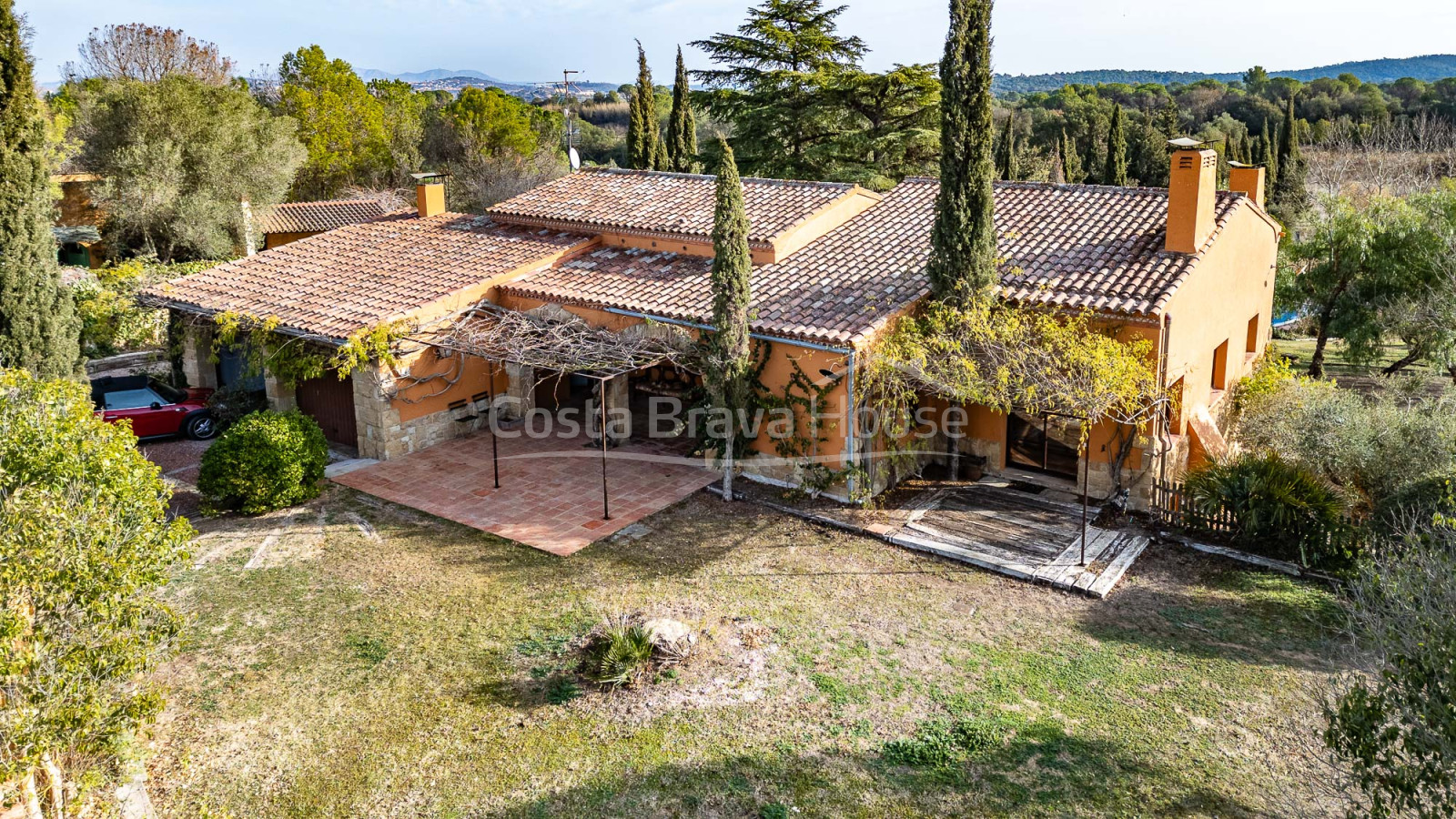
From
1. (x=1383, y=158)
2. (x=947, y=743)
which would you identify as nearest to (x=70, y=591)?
(x=947, y=743)

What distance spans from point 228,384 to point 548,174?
29.2m

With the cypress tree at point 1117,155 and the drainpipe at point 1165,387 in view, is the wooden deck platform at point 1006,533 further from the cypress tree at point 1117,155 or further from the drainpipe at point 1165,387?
the cypress tree at point 1117,155

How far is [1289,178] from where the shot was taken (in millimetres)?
39844

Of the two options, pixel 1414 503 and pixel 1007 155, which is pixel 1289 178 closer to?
pixel 1007 155

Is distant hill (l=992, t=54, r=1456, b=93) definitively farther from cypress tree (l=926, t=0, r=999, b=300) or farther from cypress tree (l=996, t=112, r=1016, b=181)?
cypress tree (l=926, t=0, r=999, b=300)

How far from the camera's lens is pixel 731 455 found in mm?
17031

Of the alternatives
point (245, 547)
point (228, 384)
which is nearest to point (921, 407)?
point (245, 547)

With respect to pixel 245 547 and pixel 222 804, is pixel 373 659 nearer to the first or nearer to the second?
pixel 222 804

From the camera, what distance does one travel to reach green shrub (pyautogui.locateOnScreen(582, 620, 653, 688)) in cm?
1102

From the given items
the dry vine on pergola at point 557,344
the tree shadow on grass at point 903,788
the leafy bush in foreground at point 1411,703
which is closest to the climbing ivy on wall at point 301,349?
the dry vine on pergola at point 557,344

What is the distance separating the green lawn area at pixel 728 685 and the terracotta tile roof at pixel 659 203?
25.1 feet

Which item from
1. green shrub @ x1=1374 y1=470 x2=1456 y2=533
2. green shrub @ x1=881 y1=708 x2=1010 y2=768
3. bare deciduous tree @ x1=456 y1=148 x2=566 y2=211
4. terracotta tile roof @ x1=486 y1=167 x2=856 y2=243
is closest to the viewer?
green shrub @ x1=881 y1=708 x2=1010 y2=768

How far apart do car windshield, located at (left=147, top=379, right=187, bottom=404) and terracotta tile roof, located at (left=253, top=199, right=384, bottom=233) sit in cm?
2110

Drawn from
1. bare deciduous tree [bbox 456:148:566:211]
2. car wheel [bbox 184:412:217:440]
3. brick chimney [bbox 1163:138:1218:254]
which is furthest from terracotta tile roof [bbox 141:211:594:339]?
bare deciduous tree [bbox 456:148:566:211]
